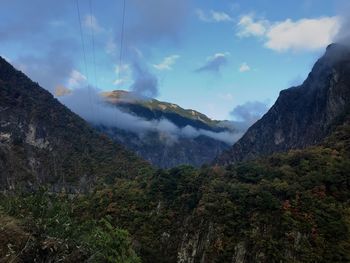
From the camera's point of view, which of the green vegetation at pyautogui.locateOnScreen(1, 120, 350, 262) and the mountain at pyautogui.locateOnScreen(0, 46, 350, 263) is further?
the green vegetation at pyautogui.locateOnScreen(1, 120, 350, 262)

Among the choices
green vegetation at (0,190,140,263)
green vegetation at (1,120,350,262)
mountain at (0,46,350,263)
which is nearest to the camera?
green vegetation at (0,190,140,263)

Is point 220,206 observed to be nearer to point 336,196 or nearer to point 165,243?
point 165,243

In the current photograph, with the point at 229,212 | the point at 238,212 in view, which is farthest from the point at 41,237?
the point at 229,212

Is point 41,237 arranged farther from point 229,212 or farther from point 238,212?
point 229,212

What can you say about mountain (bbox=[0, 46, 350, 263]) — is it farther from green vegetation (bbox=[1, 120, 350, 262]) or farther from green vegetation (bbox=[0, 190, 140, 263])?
green vegetation (bbox=[0, 190, 140, 263])

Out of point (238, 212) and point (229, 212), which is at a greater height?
point (238, 212)

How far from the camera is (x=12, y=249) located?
94.8 ft

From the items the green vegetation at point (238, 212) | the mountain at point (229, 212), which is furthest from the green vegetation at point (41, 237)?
the green vegetation at point (238, 212)

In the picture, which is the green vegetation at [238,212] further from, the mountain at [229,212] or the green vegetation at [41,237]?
the green vegetation at [41,237]

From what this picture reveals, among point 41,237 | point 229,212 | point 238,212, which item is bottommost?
point 41,237

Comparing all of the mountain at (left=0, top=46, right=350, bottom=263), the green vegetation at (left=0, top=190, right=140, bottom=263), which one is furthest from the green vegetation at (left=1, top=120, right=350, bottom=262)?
the green vegetation at (left=0, top=190, right=140, bottom=263)

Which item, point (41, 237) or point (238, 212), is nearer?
point (41, 237)

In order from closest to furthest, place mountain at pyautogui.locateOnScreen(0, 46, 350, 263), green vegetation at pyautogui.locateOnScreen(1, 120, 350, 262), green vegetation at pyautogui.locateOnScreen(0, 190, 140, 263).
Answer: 1. green vegetation at pyautogui.locateOnScreen(0, 190, 140, 263)
2. mountain at pyautogui.locateOnScreen(0, 46, 350, 263)
3. green vegetation at pyautogui.locateOnScreen(1, 120, 350, 262)

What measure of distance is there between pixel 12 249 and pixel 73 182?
532ft
